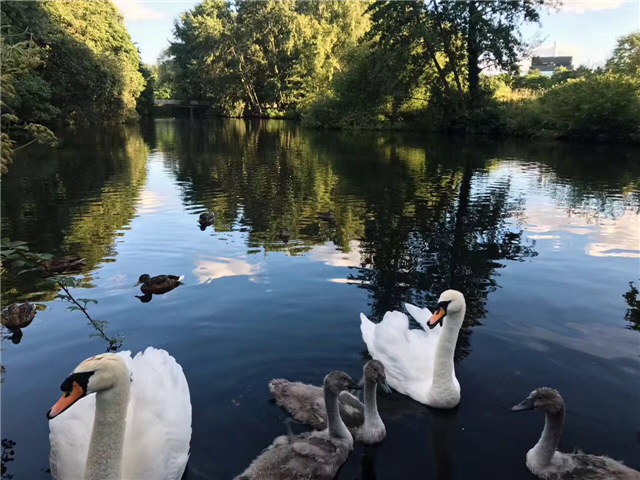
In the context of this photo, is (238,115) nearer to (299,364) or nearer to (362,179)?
(362,179)

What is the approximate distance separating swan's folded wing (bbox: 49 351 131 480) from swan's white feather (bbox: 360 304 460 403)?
10.8ft

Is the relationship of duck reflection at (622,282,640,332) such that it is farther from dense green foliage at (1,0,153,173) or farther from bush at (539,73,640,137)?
bush at (539,73,640,137)

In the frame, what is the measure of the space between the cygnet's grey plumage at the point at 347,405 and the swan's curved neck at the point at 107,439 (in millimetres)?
2084

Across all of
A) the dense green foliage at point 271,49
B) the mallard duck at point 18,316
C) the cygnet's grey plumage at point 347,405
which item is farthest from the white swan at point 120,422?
the dense green foliage at point 271,49

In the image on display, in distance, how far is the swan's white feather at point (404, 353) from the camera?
568 cm

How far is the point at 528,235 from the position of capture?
13000mm

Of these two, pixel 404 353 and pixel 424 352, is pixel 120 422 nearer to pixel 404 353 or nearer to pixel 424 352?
pixel 404 353

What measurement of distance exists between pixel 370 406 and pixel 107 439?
2.51 metres

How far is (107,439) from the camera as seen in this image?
143 inches

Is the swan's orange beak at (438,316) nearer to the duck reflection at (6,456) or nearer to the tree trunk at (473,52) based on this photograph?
the duck reflection at (6,456)

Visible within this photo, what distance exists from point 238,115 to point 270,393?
82.1 metres

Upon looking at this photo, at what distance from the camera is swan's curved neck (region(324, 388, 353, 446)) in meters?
4.75

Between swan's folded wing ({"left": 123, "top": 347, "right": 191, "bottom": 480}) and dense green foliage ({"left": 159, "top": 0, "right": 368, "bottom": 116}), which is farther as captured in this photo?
dense green foliage ({"left": 159, "top": 0, "right": 368, "bottom": 116})

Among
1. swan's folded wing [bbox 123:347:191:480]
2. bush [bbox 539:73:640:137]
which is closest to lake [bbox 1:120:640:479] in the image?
swan's folded wing [bbox 123:347:191:480]
